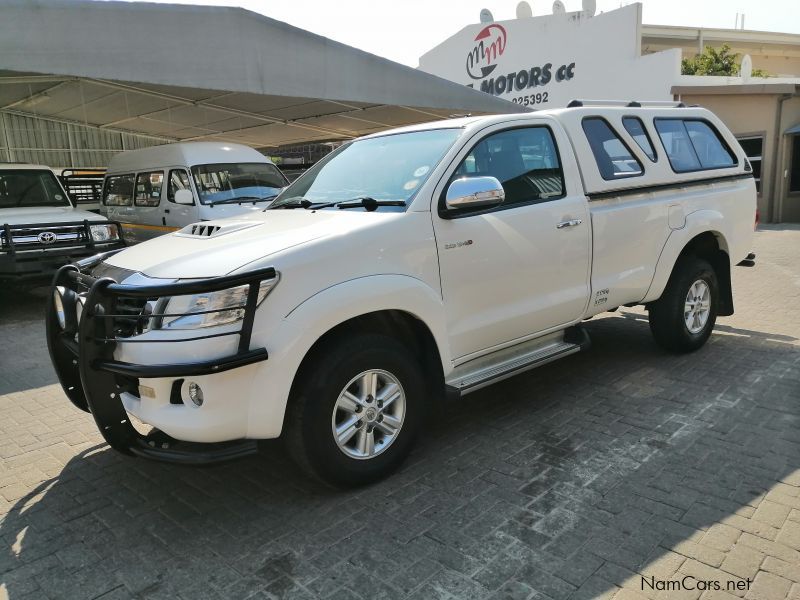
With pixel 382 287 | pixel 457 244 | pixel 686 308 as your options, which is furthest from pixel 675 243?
pixel 382 287

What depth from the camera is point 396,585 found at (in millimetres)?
2633

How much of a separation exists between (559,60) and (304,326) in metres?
24.5

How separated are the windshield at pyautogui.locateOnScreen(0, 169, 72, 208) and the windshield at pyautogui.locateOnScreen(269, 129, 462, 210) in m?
6.72

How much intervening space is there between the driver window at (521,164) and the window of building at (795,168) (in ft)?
54.9

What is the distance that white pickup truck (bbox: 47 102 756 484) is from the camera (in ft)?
9.48

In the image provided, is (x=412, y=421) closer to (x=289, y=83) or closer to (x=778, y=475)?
(x=778, y=475)

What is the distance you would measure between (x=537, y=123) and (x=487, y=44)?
24949 mm

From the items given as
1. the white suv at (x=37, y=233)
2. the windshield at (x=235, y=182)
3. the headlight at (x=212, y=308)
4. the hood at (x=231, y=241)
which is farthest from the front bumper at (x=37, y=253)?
the headlight at (x=212, y=308)

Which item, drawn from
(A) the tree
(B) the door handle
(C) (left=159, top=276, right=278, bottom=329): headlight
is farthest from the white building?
(C) (left=159, top=276, right=278, bottom=329): headlight

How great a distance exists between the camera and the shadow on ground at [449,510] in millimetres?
2697

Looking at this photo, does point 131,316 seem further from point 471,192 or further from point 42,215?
point 42,215

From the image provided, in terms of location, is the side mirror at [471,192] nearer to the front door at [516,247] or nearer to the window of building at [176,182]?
the front door at [516,247]

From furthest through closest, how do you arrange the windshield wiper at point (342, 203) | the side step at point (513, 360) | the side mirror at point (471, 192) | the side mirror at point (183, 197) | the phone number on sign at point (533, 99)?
the phone number on sign at point (533, 99) < the side mirror at point (183, 197) < the side step at point (513, 360) < the windshield wiper at point (342, 203) < the side mirror at point (471, 192)

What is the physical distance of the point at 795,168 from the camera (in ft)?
58.1
